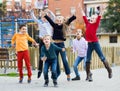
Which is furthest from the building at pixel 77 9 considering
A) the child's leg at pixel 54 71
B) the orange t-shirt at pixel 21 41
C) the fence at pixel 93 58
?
the child's leg at pixel 54 71

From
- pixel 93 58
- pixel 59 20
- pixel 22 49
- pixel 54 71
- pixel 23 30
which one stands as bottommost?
pixel 93 58

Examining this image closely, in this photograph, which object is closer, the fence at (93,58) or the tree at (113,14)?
the fence at (93,58)

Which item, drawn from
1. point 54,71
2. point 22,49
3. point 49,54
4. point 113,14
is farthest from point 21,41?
point 113,14

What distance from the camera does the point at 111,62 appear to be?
2706 centimetres

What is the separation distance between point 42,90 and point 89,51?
2.85 m

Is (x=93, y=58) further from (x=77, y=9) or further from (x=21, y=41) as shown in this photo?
(x=77, y=9)

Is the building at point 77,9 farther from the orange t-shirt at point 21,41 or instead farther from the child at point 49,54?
the child at point 49,54

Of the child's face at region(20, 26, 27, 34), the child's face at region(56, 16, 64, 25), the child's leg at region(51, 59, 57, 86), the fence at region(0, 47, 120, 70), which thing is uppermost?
the child's face at region(56, 16, 64, 25)

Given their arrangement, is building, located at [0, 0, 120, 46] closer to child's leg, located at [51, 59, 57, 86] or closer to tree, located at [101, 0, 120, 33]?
tree, located at [101, 0, 120, 33]

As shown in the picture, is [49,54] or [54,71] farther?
[49,54]

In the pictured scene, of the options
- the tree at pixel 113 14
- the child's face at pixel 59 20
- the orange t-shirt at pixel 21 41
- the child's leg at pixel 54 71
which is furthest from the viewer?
the tree at pixel 113 14

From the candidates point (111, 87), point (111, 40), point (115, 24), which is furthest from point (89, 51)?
point (111, 40)

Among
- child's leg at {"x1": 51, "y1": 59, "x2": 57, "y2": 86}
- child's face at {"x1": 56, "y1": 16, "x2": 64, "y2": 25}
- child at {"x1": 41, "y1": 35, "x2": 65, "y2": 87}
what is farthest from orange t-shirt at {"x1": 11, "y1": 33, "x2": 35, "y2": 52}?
child's leg at {"x1": 51, "y1": 59, "x2": 57, "y2": 86}

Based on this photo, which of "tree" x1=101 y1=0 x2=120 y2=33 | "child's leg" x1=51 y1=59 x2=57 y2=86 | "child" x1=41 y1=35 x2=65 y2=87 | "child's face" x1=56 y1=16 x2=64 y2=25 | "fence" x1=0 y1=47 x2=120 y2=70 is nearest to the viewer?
"child's leg" x1=51 y1=59 x2=57 y2=86
